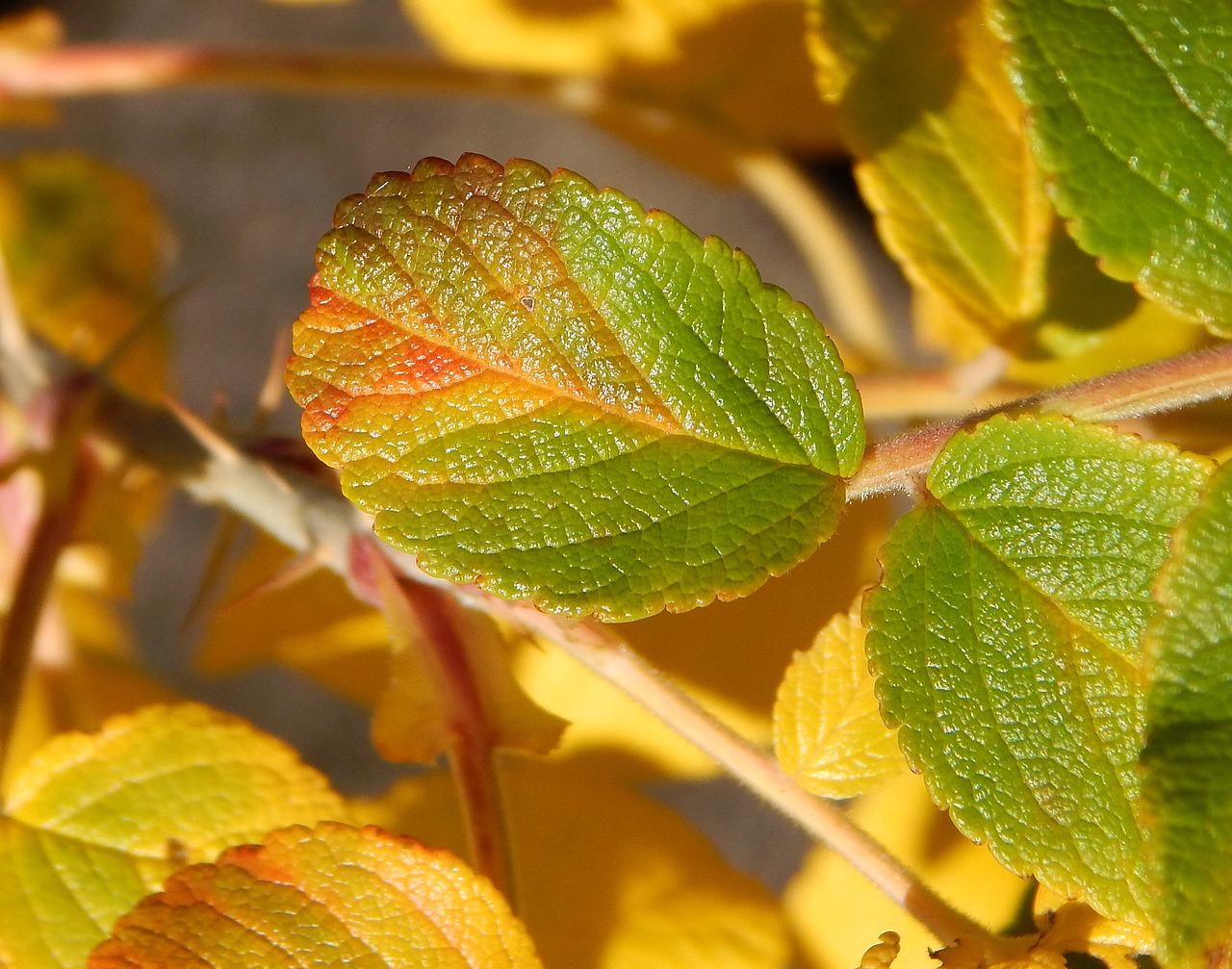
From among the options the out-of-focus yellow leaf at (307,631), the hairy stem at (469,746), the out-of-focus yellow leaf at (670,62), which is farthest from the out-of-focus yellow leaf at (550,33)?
the hairy stem at (469,746)

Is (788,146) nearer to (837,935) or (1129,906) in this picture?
(837,935)

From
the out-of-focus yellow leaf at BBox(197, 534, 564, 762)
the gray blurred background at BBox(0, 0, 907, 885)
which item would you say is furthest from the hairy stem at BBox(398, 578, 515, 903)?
the gray blurred background at BBox(0, 0, 907, 885)

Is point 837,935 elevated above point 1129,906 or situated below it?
below

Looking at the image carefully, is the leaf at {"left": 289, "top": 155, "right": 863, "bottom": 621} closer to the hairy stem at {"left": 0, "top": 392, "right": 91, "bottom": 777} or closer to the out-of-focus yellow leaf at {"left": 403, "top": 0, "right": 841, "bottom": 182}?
the hairy stem at {"left": 0, "top": 392, "right": 91, "bottom": 777}

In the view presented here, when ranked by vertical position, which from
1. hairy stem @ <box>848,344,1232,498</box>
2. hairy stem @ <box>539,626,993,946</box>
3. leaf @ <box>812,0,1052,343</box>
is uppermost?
leaf @ <box>812,0,1052,343</box>

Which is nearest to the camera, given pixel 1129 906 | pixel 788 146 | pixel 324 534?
pixel 1129 906

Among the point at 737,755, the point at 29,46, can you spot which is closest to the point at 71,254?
the point at 29,46

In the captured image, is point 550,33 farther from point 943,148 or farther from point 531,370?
point 531,370

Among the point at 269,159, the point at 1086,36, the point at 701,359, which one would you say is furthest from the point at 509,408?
the point at 269,159
